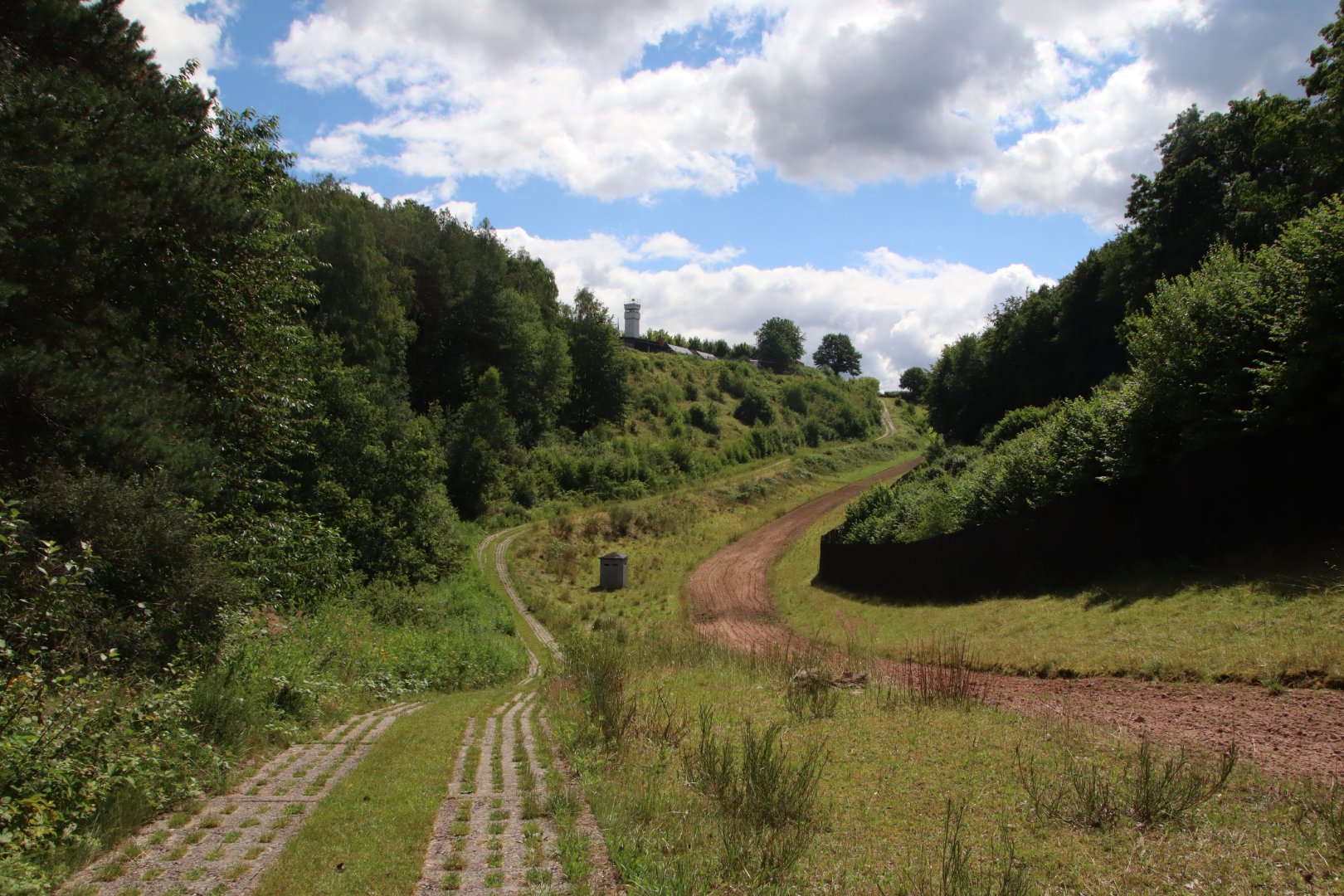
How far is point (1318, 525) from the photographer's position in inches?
503

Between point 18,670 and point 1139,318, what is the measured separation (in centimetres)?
2204

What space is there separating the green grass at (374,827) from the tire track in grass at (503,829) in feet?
0.46

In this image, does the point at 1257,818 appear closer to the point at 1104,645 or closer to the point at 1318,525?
the point at 1104,645

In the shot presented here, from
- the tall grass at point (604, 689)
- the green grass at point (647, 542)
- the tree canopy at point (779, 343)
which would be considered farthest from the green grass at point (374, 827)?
the tree canopy at point (779, 343)

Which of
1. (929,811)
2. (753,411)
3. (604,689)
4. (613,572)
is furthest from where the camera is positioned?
(753,411)

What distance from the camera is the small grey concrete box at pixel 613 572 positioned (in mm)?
36281

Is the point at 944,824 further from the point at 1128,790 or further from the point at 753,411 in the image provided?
the point at 753,411

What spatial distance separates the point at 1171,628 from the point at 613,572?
26.7 metres

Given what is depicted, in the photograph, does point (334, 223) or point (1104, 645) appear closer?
point (1104, 645)

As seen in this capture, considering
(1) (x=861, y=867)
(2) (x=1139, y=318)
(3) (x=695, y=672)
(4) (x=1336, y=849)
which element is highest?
(2) (x=1139, y=318)

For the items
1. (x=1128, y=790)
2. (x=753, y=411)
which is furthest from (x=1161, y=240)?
(x=753, y=411)

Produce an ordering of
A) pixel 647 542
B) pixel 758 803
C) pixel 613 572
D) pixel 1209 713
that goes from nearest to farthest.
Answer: pixel 758 803, pixel 1209 713, pixel 613 572, pixel 647 542

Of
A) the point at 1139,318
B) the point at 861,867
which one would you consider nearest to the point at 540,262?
the point at 1139,318

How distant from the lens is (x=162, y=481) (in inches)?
381
